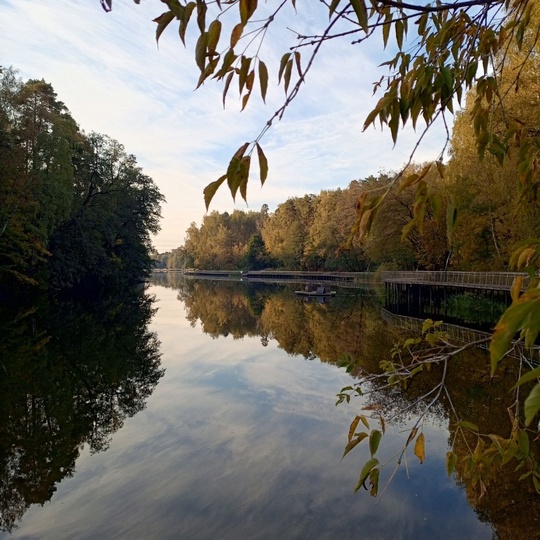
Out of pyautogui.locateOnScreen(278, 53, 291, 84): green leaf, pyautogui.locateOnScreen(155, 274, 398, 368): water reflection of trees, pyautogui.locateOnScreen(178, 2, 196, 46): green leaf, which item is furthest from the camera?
pyautogui.locateOnScreen(155, 274, 398, 368): water reflection of trees

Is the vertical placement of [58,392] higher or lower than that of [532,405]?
lower

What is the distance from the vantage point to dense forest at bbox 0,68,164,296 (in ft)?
94.0

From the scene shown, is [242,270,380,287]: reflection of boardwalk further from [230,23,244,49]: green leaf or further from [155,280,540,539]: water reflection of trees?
[230,23,244,49]: green leaf

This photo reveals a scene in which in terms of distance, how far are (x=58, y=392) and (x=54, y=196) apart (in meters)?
23.6

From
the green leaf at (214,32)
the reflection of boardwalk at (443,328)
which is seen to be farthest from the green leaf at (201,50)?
the reflection of boardwalk at (443,328)

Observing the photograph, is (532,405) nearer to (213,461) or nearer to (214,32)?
(214,32)

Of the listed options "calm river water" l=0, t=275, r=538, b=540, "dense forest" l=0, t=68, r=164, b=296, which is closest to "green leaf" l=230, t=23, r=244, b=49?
"calm river water" l=0, t=275, r=538, b=540

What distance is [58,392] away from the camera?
1174cm

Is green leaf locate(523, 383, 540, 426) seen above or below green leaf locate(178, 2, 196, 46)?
below

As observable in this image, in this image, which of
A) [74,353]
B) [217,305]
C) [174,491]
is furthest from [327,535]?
[217,305]

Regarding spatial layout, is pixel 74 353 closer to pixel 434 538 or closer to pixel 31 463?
pixel 31 463

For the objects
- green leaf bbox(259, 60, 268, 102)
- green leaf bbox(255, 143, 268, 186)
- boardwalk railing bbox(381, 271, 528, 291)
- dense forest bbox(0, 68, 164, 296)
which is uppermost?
dense forest bbox(0, 68, 164, 296)

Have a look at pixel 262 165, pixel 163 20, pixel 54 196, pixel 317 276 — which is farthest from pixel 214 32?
pixel 317 276

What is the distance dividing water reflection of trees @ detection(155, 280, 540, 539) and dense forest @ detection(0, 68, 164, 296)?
12.1 m
